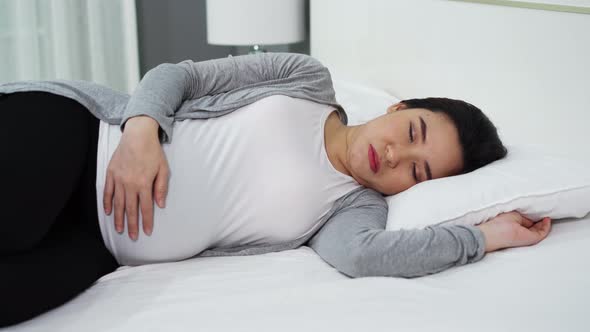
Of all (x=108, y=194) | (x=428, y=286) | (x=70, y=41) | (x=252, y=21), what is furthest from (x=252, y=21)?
(x=428, y=286)

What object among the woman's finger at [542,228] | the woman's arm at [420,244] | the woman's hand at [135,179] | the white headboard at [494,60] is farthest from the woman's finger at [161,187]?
the white headboard at [494,60]

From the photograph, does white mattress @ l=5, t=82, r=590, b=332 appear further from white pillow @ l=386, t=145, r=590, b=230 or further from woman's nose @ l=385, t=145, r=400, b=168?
woman's nose @ l=385, t=145, r=400, b=168

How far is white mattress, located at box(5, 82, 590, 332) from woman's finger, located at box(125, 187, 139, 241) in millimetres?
73

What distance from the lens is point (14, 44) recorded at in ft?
9.03

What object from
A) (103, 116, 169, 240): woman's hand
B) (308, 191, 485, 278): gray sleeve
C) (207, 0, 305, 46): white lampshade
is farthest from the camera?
(207, 0, 305, 46): white lampshade

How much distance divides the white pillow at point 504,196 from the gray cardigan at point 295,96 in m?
0.04

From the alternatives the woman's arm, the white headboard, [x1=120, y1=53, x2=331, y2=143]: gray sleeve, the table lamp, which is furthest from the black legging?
the table lamp

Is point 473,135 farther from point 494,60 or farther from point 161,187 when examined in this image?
point 161,187

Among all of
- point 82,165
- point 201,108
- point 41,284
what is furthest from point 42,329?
point 201,108

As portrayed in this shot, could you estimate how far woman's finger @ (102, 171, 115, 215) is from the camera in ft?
4.03

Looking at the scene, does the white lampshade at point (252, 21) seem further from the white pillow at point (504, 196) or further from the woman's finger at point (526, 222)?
the woman's finger at point (526, 222)

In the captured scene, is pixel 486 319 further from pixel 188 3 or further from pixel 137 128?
pixel 188 3

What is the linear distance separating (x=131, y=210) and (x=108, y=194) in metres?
0.06

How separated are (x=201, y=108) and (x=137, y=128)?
16 cm
